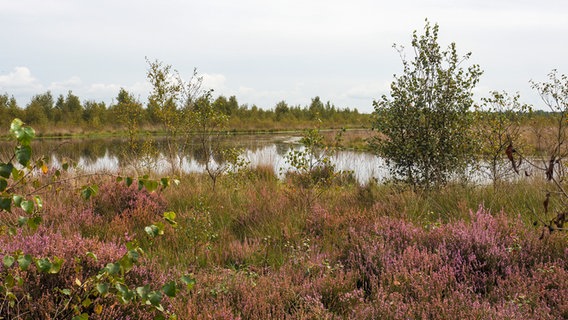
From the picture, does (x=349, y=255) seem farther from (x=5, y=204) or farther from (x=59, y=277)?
(x=5, y=204)

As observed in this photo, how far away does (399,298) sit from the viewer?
354cm

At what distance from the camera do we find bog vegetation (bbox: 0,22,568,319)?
3080mm

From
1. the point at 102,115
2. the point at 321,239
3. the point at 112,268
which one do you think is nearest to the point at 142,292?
the point at 112,268

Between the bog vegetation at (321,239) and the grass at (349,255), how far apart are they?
2 centimetres

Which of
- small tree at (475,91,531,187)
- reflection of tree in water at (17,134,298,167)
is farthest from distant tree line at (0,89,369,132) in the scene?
small tree at (475,91,531,187)

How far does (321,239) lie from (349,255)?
0.80 meters

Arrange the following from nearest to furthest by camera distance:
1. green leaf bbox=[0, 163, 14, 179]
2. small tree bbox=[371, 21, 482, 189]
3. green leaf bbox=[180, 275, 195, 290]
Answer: green leaf bbox=[0, 163, 14, 179] → green leaf bbox=[180, 275, 195, 290] → small tree bbox=[371, 21, 482, 189]

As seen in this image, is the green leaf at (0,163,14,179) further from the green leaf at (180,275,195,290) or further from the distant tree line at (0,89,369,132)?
the distant tree line at (0,89,369,132)

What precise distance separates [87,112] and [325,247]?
53.9 m

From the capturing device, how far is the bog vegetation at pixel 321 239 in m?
3.08

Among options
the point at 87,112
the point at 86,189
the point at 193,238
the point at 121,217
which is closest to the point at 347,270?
the point at 193,238

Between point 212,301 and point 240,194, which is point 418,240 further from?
point 240,194

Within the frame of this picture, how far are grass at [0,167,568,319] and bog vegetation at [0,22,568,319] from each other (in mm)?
24

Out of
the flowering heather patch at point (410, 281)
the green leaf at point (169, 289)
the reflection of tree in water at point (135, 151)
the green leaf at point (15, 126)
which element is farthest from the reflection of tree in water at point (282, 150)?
the green leaf at point (15, 126)
